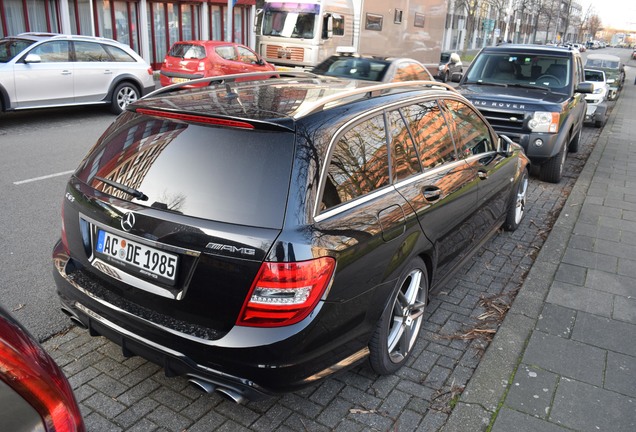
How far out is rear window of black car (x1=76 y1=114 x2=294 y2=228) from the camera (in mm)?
2520

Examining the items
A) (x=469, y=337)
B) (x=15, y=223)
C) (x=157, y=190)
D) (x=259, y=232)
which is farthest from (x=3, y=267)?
(x=469, y=337)

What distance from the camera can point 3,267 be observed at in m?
4.59

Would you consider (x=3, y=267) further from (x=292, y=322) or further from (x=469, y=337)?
(x=469, y=337)

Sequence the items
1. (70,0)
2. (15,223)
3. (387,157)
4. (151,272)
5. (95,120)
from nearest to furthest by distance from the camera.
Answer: (151,272) < (387,157) < (15,223) < (95,120) < (70,0)

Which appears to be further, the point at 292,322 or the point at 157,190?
the point at 157,190

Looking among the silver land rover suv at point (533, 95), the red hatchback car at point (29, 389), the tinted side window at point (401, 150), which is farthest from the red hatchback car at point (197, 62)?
the red hatchback car at point (29, 389)

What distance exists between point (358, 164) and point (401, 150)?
0.52m

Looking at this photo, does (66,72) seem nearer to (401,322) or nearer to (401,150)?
(401,150)

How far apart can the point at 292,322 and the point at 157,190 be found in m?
0.93

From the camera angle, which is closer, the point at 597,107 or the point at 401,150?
the point at 401,150

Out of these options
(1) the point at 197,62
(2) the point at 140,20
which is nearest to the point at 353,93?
(1) the point at 197,62

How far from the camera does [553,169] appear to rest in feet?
27.3

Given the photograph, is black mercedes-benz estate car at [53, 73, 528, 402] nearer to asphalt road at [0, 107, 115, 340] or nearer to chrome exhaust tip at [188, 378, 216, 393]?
chrome exhaust tip at [188, 378, 216, 393]

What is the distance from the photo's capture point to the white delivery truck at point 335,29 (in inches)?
724
